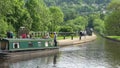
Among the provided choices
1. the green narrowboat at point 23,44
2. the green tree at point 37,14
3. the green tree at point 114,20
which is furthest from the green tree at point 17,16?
the green tree at point 114,20

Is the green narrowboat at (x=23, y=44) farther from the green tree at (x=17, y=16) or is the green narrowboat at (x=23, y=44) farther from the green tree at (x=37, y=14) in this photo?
the green tree at (x=37, y=14)

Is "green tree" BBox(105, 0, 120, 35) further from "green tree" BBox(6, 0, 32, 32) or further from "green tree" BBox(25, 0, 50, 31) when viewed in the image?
"green tree" BBox(6, 0, 32, 32)

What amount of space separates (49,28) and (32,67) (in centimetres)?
5756

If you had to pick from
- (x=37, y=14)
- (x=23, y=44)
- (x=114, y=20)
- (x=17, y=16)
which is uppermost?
(x=37, y=14)

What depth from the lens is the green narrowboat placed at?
41.4 m

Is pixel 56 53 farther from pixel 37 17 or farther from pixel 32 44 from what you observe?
pixel 37 17

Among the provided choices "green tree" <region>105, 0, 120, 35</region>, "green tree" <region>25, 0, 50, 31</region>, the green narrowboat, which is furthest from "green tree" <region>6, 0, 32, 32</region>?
"green tree" <region>105, 0, 120, 35</region>

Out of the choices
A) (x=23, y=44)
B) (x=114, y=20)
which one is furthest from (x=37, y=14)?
(x=23, y=44)

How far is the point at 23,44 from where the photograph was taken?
1751 inches

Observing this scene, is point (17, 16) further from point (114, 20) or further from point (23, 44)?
point (114, 20)

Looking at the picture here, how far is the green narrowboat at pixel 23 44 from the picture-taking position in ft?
136

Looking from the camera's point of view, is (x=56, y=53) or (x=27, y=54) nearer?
(x=27, y=54)

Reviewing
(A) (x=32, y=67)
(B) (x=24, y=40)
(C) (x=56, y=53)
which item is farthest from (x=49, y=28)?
(A) (x=32, y=67)

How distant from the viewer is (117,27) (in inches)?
3979
